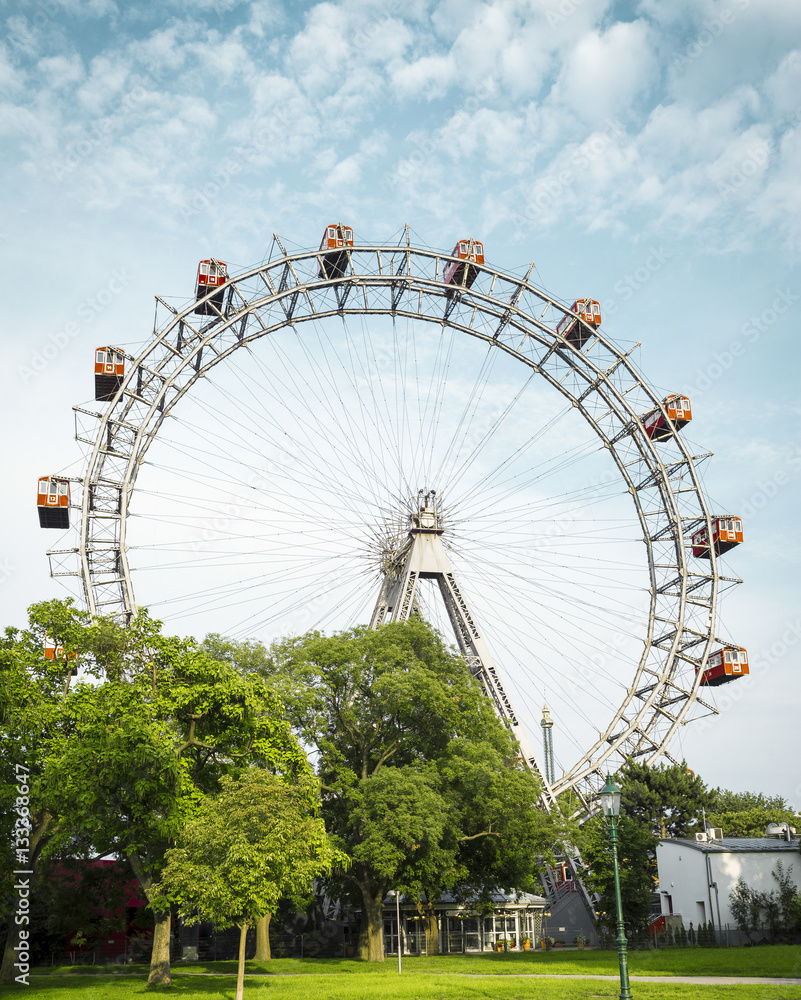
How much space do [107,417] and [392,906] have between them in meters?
26.1

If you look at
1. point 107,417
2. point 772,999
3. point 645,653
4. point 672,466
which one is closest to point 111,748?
point 772,999

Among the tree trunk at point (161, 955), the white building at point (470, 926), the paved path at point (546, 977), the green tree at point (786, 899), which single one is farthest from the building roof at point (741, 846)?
the tree trunk at point (161, 955)

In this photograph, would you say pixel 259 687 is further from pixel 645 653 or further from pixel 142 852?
pixel 645 653

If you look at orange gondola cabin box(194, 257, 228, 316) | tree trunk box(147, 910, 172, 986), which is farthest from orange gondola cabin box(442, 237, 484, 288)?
tree trunk box(147, 910, 172, 986)

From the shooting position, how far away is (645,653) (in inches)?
1821

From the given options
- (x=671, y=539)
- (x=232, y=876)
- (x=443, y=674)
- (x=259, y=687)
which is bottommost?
(x=232, y=876)

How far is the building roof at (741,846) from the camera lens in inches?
1441

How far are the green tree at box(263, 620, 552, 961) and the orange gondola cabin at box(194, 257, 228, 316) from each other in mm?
15648

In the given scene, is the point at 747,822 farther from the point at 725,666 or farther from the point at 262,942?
the point at 262,942

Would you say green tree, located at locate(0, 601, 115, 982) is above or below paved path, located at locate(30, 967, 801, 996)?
above

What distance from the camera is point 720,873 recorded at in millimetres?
36344

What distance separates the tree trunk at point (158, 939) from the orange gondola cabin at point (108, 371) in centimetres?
2111

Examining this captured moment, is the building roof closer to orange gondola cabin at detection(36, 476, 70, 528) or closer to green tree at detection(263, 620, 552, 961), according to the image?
green tree at detection(263, 620, 552, 961)

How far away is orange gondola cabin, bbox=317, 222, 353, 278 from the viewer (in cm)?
4131
